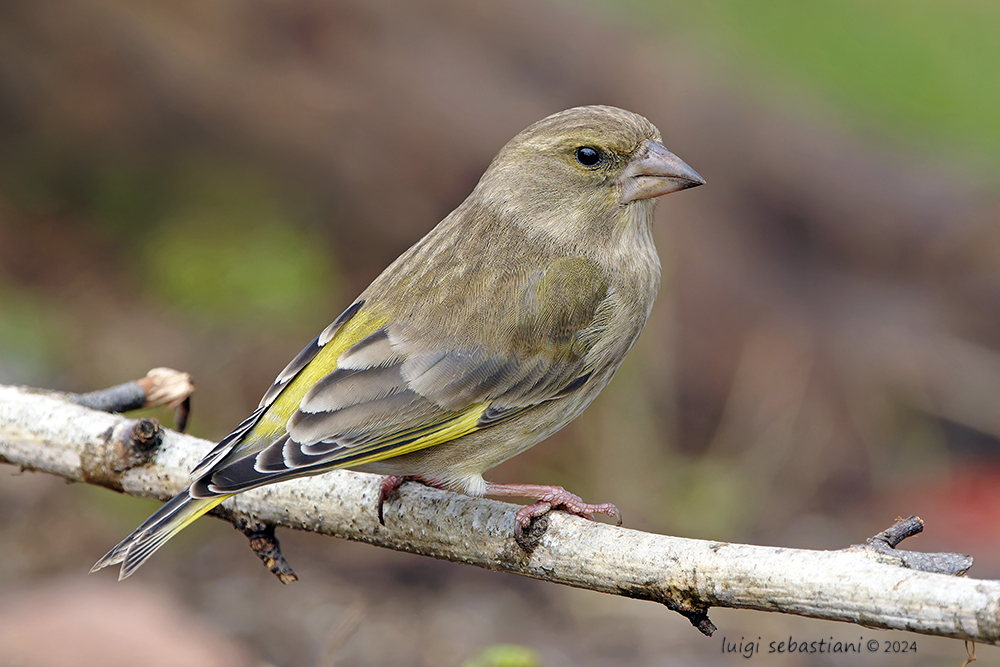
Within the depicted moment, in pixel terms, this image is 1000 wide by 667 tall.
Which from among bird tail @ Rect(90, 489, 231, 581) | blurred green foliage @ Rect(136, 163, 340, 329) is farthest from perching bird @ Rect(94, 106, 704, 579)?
blurred green foliage @ Rect(136, 163, 340, 329)

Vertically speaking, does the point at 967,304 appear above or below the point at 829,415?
above

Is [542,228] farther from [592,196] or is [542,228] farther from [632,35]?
[632,35]

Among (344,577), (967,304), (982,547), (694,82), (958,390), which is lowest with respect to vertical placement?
(344,577)

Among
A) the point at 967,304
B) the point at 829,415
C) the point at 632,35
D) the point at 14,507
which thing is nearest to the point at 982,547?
the point at 829,415

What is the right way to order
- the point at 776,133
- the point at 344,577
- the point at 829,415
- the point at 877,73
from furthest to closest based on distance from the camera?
the point at 877,73 → the point at 776,133 → the point at 829,415 → the point at 344,577

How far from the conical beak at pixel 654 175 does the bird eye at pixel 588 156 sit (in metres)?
0.12

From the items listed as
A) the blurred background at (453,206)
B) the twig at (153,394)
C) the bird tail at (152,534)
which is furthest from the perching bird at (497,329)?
the blurred background at (453,206)

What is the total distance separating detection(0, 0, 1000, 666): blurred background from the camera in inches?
257

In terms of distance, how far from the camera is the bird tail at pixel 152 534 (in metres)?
3.07

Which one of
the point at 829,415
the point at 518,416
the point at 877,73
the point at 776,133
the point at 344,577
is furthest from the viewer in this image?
the point at 877,73

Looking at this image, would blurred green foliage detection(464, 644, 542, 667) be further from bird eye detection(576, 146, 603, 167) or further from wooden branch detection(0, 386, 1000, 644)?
bird eye detection(576, 146, 603, 167)

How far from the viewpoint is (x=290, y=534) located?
630 cm

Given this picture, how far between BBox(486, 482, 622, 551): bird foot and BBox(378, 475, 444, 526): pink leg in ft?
0.68

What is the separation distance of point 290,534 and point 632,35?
189 inches
